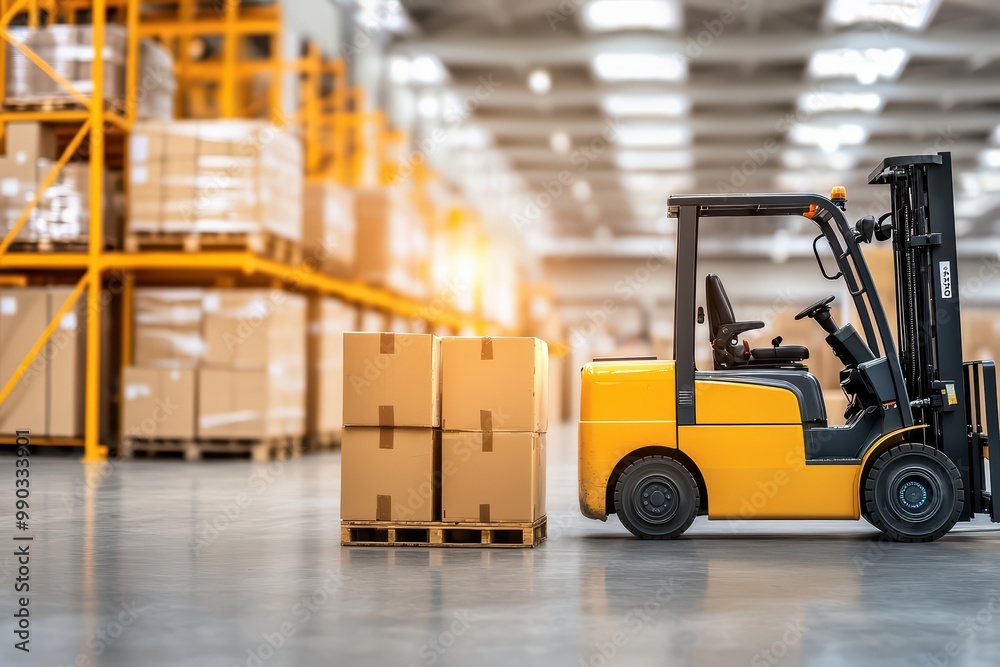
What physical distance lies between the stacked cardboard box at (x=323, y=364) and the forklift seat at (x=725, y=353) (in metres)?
7.13

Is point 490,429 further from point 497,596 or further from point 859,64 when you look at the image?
point 859,64

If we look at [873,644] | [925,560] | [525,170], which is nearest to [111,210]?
[925,560]

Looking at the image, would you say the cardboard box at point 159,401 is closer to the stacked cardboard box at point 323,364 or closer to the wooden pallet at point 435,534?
the stacked cardboard box at point 323,364

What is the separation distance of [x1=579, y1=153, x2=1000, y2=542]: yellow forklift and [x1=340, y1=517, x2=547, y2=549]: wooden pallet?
0.38 metres

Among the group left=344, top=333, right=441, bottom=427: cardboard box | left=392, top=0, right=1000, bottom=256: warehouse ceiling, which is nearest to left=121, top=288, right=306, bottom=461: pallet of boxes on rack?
left=344, top=333, right=441, bottom=427: cardboard box

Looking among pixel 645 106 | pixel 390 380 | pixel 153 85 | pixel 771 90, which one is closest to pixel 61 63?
pixel 153 85

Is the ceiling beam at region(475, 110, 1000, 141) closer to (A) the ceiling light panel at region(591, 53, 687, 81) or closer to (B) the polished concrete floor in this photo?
(A) the ceiling light panel at region(591, 53, 687, 81)

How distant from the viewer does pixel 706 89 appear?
17.9 m

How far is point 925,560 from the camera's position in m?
4.54

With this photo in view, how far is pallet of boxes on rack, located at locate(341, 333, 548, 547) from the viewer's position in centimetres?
496

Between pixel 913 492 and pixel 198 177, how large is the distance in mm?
6863

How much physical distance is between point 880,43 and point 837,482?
11965mm

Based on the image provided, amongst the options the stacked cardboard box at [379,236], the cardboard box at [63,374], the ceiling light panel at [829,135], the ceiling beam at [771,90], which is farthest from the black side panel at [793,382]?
the ceiling light panel at [829,135]

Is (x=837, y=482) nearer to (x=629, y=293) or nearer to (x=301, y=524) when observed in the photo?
(x=301, y=524)
